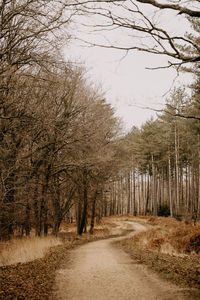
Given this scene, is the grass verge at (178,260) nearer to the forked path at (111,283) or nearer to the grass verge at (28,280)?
the forked path at (111,283)

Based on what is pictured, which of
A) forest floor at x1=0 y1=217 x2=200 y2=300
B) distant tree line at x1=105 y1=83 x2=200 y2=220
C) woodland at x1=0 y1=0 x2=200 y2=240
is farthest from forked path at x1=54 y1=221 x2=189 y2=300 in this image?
distant tree line at x1=105 y1=83 x2=200 y2=220

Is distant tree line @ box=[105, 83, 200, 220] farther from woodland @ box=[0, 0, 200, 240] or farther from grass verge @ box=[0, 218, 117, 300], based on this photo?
grass verge @ box=[0, 218, 117, 300]

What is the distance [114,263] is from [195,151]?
2455cm

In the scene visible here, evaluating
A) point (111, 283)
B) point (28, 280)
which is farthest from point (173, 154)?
point (28, 280)

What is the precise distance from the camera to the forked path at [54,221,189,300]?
5713 millimetres

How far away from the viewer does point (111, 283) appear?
678cm

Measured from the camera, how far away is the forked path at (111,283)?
571 cm

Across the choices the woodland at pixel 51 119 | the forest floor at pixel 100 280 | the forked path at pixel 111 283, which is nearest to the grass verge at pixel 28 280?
the forest floor at pixel 100 280

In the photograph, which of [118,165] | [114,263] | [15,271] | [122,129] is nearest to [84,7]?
[15,271]

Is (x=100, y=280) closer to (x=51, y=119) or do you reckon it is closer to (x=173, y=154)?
(x=51, y=119)

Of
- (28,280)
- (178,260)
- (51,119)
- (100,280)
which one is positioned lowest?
(178,260)

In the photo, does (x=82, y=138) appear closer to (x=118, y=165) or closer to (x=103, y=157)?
(x=103, y=157)

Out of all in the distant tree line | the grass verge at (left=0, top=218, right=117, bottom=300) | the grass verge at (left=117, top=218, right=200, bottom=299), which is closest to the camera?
the grass verge at (left=0, top=218, right=117, bottom=300)

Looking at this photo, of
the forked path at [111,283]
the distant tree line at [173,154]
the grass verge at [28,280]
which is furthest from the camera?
the distant tree line at [173,154]
